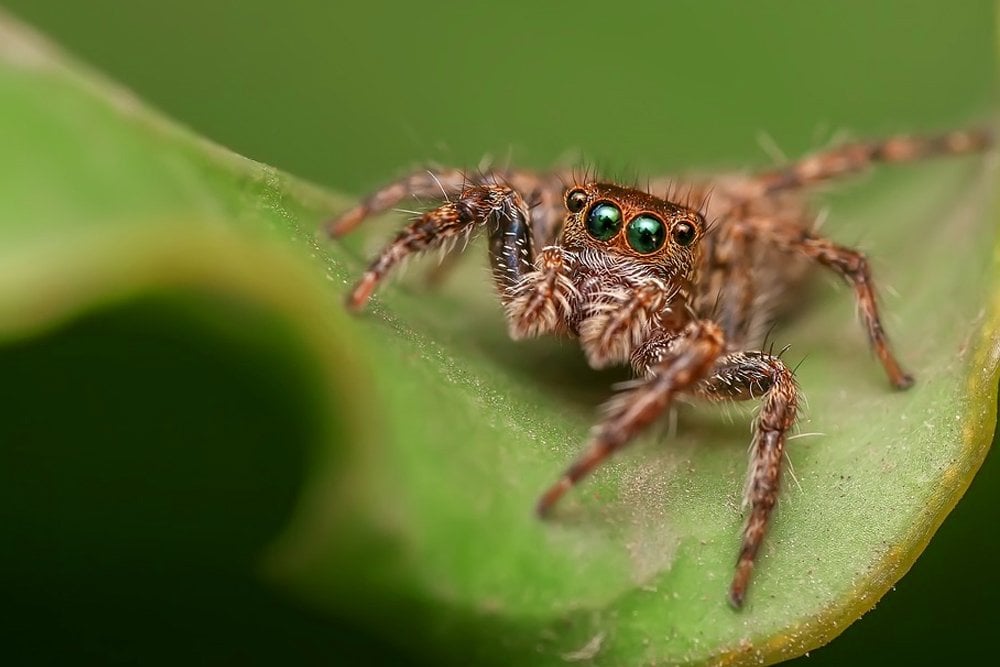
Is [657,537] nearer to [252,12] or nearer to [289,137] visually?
[289,137]

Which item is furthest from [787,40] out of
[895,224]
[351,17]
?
[351,17]

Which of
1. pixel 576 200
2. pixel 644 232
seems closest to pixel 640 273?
pixel 644 232

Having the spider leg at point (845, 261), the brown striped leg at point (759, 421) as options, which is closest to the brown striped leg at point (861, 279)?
the spider leg at point (845, 261)

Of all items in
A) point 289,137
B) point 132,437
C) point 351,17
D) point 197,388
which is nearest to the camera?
point 197,388

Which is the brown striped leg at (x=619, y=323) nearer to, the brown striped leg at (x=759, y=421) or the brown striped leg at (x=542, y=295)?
the brown striped leg at (x=542, y=295)

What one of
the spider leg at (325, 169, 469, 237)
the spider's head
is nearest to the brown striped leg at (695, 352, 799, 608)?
the spider's head

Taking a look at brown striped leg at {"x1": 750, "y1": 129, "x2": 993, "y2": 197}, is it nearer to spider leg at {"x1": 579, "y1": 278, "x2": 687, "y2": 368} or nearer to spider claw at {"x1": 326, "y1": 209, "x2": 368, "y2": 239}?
spider leg at {"x1": 579, "y1": 278, "x2": 687, "y2": 368}
